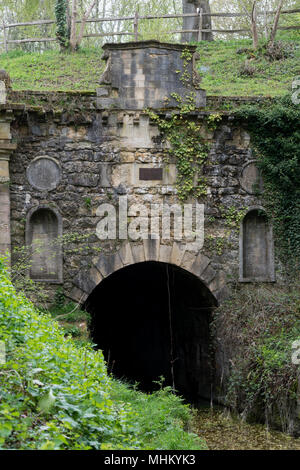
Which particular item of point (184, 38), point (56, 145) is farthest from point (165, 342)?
point (184, 38)

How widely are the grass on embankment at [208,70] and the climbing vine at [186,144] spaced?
3.85 metres

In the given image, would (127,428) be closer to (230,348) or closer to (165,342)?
(230,348)

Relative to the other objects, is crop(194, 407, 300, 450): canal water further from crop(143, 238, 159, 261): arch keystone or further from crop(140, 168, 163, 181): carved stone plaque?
crop(140, 168, 163, 181): carved stone plaque

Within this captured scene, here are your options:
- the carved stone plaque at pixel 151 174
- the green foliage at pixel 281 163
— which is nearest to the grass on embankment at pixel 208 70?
the green foliage at pixel 281 163

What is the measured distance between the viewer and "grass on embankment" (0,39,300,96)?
1975 cm

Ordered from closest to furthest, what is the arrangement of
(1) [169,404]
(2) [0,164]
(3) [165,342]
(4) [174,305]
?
(1) [169,404]
(2) [0,164]
(4) [174,305]
(3) [165,342]

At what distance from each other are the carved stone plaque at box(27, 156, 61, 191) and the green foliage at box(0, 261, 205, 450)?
15.6 ft

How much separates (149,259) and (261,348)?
3.20 meters

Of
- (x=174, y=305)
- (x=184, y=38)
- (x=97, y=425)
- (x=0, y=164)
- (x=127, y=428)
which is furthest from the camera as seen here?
(x=184, y=38)

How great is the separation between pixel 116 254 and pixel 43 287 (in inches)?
64.5

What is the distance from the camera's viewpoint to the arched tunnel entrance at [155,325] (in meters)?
16.7

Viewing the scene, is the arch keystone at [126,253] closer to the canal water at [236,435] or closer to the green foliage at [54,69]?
the canal water at [236,435]

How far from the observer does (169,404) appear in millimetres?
11695

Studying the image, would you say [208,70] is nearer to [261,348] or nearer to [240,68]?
[240,68]
